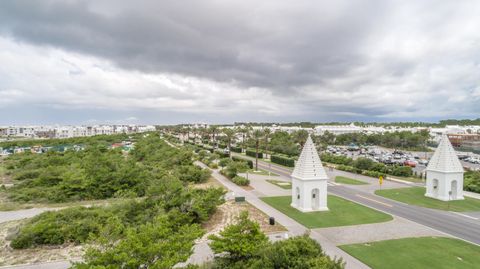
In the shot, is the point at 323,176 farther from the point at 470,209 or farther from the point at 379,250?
the point at 470,209

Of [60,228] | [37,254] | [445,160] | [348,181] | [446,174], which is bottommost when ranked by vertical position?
[37,254]

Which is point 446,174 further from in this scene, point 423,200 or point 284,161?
point 284,161

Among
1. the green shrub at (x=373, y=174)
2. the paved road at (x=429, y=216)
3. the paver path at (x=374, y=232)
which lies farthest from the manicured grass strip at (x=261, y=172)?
the paver path at (x=374, y=232)

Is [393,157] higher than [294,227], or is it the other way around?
[393,157]

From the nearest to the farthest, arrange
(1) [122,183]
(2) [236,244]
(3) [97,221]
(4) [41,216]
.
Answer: (2) [236,244], (3) [97,221], (4) [41,216], (1) [122,183]

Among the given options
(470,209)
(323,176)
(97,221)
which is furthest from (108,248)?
A: (470,209)

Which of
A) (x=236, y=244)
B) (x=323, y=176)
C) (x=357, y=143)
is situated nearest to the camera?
(x=236, y=244)

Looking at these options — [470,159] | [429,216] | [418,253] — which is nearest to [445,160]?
[429,216]
